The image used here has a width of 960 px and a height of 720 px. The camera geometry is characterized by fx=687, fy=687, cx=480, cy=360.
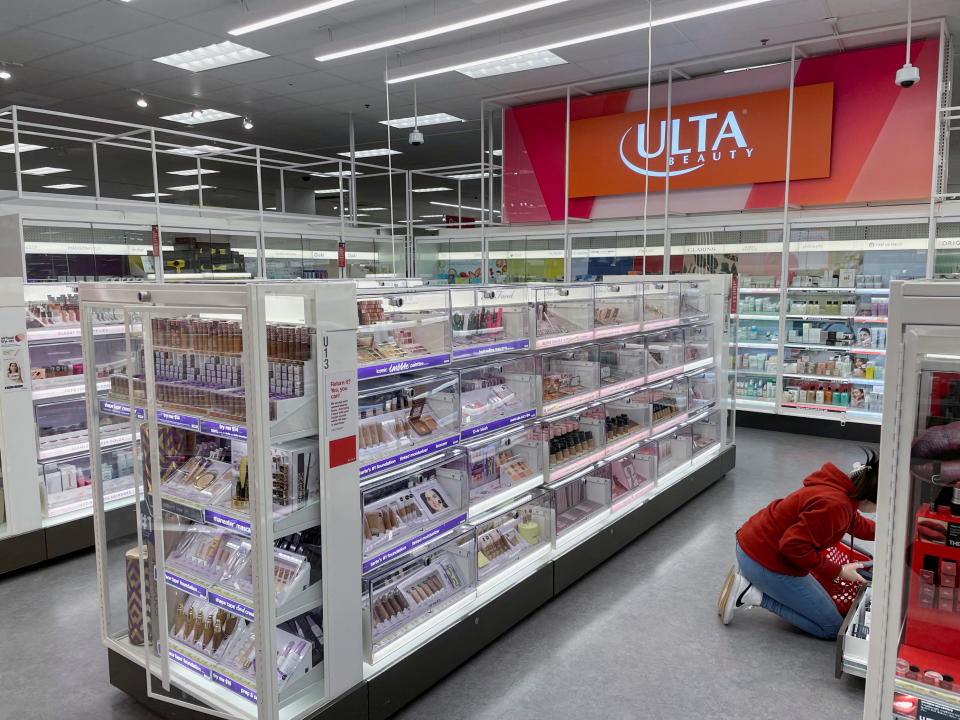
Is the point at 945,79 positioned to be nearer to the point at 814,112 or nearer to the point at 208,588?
the point at 814,112

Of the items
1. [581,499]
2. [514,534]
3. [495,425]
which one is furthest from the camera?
[581,499]

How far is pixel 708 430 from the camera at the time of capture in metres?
7.07

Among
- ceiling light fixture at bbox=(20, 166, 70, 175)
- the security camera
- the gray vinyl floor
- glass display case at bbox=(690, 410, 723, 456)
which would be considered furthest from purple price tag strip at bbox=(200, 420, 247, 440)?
ceiling light fixture at bbox=(20, 166, 70, 175)

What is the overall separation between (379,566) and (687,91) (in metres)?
8.93

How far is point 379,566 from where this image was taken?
323cm

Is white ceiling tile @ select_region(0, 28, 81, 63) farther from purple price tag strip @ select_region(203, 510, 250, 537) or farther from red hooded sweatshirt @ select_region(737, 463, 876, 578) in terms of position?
red hooded sweatshirt @ select_region(737, 463, 876, 578)

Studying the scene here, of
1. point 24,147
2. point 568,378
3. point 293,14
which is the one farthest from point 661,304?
point 24,147

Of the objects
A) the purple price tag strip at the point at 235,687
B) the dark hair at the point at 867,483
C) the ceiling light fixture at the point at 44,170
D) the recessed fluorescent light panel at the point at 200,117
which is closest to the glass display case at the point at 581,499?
the dark hair at the point at 867,483

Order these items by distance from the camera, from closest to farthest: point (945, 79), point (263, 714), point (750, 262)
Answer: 1. point (263, 714)
2. point (945, 79)
3. point (750, 262)

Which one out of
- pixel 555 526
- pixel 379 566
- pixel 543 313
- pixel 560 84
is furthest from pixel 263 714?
pixel 560 84

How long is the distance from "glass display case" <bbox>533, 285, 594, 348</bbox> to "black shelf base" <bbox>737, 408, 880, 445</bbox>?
5.24m

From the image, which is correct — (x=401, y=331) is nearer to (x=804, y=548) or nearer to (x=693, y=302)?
(x=804, y=548)

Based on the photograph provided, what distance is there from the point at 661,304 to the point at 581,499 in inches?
82.8

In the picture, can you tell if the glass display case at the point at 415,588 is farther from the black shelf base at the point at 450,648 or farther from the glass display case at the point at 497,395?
the glass display case at the point at 497,395
